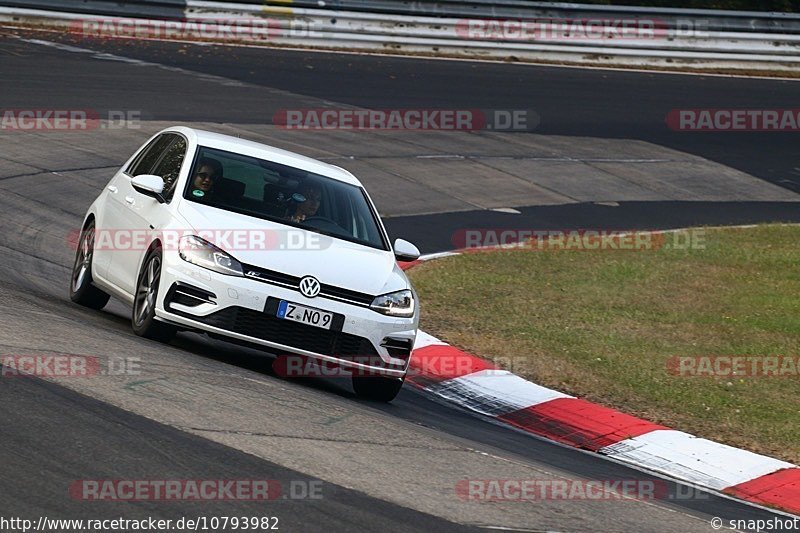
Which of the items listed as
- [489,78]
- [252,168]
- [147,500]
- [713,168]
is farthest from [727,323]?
[489,78]

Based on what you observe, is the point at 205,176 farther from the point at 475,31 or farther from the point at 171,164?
the point at 475,31

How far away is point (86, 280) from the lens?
10.2 meters

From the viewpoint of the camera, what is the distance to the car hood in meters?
8.44

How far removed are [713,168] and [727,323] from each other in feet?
35.0

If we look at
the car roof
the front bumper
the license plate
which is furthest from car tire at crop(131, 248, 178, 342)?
the car roof

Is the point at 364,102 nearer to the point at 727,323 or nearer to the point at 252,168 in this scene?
the point at 727,323

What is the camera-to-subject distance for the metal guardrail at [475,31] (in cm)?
2602

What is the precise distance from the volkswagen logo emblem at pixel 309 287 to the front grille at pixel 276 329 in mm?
191

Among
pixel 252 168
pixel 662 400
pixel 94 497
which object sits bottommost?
pixel 662 400

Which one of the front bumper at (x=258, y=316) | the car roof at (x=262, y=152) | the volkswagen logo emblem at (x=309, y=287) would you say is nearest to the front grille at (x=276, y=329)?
the front bumper at (x=258, y=316)

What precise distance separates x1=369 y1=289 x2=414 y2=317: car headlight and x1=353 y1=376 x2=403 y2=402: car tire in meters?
0.47

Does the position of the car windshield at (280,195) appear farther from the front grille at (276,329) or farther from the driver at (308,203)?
the front grille at (276,329)

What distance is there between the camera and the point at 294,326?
328 inches

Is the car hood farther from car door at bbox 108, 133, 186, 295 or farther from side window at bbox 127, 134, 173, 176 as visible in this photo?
side window at bbox 127, 134, 173, 176
